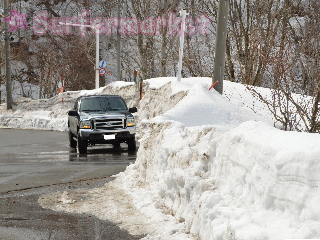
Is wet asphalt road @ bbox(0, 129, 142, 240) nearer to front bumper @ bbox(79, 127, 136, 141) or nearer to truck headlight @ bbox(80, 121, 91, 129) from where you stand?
front bumper @ bbox(79, 127, 136, 141)

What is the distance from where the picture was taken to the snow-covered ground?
438cm

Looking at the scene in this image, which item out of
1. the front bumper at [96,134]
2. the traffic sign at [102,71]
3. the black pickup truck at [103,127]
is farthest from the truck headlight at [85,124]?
the traffic sign at [102,71]

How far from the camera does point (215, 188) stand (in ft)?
20.2

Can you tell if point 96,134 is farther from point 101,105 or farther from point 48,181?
point 48,181

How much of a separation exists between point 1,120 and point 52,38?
921 inches

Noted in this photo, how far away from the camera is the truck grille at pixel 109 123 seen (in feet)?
52.3

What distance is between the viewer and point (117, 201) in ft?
28.0

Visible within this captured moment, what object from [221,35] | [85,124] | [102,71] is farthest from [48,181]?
[102,71]

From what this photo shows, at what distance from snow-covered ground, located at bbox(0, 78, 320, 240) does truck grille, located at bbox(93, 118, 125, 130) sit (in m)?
4.93

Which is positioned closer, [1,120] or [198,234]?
[198,234]

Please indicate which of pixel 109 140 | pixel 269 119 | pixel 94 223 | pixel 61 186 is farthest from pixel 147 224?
pixel 269 119

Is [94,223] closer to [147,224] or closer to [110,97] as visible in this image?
[147,224]

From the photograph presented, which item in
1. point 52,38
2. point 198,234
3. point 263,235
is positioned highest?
point 52,38

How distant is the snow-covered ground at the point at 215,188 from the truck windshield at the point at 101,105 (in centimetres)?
588
